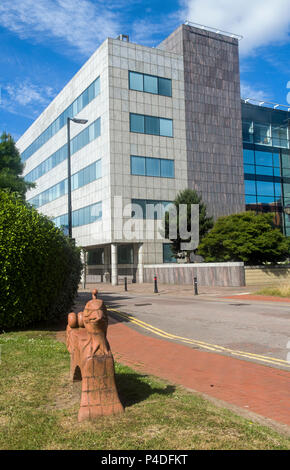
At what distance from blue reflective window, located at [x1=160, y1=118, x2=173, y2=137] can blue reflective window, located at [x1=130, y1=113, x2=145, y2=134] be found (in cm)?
214

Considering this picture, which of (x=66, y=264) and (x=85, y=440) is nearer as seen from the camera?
(x=85, y=440)

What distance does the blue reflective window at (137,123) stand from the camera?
39656 mm

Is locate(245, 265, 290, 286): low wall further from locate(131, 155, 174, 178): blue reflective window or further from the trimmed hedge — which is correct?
the trimmed hedge

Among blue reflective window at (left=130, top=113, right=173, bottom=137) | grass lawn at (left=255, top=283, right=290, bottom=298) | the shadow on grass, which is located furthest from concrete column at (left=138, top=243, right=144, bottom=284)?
the shadow on grass

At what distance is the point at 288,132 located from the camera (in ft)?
172

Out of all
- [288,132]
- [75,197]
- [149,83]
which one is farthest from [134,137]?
[288,132]

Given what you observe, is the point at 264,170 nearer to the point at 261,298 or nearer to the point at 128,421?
the point at 261,298

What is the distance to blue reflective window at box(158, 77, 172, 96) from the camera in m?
41.7

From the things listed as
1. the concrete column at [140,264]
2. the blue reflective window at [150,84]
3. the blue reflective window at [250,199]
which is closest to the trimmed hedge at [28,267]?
the concrete column at [140,264]

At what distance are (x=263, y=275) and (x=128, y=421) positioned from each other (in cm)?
2777

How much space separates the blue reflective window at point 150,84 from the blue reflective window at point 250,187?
14107 millimetres
